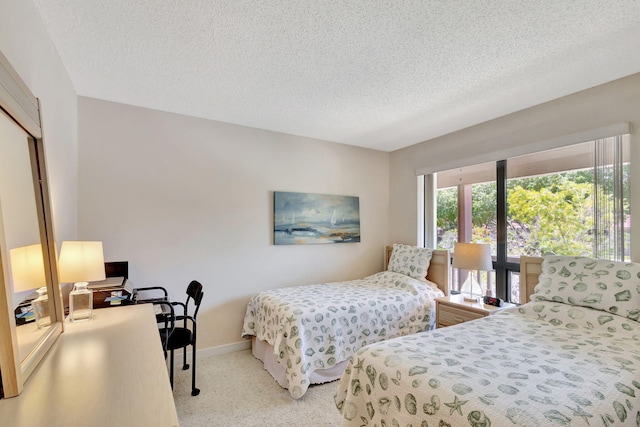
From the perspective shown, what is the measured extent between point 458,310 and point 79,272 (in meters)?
2.89

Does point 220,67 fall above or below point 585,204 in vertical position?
above

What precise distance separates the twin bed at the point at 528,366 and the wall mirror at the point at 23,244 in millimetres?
1356

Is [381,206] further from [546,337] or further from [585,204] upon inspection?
[546,337]

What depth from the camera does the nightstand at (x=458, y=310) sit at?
2.60 metres

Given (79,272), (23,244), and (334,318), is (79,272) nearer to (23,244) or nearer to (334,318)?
(23,244)

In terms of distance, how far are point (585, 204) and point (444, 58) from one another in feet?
5.72

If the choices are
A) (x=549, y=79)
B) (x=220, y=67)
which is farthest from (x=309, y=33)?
(x=549, y=79)

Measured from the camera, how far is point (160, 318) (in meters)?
2.23

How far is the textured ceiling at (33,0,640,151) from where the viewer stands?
1.57m

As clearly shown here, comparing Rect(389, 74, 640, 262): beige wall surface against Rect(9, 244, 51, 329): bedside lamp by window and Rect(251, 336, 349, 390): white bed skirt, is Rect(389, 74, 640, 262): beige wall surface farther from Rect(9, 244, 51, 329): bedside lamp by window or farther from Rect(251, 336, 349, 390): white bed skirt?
Rect(9, 244, 51, 329): bedside lamp by window

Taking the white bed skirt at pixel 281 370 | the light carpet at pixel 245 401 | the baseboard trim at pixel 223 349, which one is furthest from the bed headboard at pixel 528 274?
the baseboard trim at pixel 223 349

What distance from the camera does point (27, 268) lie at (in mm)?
1131

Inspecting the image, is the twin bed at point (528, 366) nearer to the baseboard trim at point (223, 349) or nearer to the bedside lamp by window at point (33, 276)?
the bedside lamp by window at point (33, 276)

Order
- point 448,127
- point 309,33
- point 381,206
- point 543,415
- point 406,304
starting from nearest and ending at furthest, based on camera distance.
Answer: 1. point 543,415
2. point 309,33
3. point 406,304
4. point 448,127
5. point 381,206
